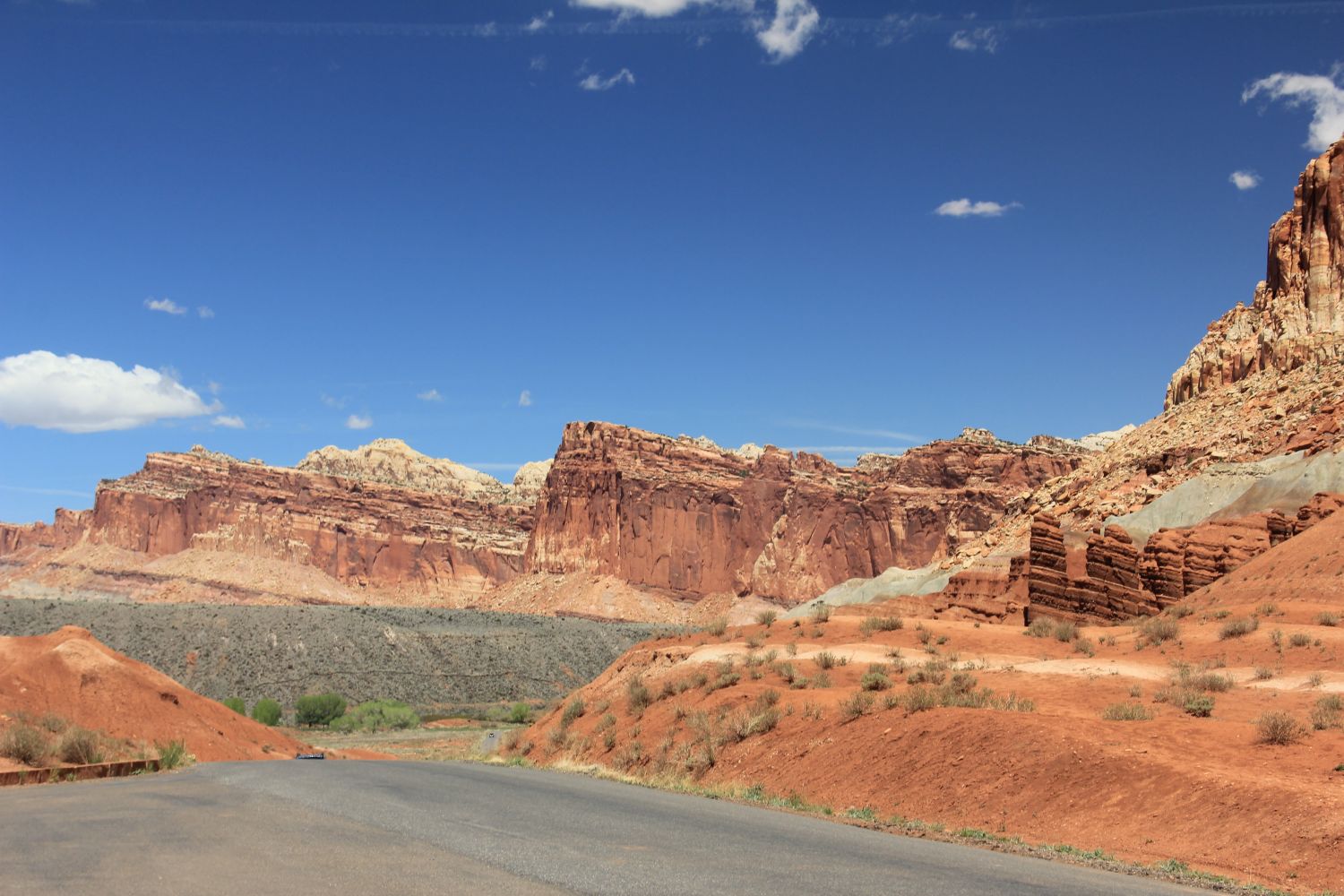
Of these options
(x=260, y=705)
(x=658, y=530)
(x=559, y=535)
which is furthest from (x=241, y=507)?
(x=260, y=705)

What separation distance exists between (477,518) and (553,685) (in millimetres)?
100750

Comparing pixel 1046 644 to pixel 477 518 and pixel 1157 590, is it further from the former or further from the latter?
pixel 477 518

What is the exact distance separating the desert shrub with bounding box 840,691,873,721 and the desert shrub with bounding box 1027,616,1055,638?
13.4 meters

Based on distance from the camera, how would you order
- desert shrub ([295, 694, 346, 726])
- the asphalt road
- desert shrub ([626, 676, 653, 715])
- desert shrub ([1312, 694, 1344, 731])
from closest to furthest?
the asphalt road < desert shrub ([1312, 694, 1344, 731]) < desert shrub ([626, 676, 653, 715]) < desert shrub ([295, 694, 346, 726])

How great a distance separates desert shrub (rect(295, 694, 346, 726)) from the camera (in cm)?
6116

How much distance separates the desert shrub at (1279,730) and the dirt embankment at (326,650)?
62249mm

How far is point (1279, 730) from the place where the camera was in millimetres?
15227

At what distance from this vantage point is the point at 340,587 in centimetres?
15800

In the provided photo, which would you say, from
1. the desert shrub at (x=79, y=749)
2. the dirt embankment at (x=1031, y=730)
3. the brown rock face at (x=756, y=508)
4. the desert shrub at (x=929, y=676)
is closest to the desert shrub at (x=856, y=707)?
the dirt embankment at (x=1031, y=730)

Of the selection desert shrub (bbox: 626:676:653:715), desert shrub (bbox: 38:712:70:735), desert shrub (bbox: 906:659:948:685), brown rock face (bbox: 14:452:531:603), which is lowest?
desert shrub (bbox: 38:712:70:735)

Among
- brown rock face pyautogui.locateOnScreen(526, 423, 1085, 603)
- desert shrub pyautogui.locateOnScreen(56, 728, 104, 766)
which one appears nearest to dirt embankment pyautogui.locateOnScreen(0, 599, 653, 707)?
brown rock face pyautogui.locateOnScreen(526, 423, 1085, 603)

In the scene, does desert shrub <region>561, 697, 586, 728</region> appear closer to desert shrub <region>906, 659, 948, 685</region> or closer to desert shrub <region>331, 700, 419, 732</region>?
desert shrub <region>906, 659, 948, 685</region>

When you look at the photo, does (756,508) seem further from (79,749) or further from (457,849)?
(457,849)

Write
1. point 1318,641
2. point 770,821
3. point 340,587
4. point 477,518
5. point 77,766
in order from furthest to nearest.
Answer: point 477,518 → point 340,587 → point 1318,641 → point 77,766 → point 770,821
